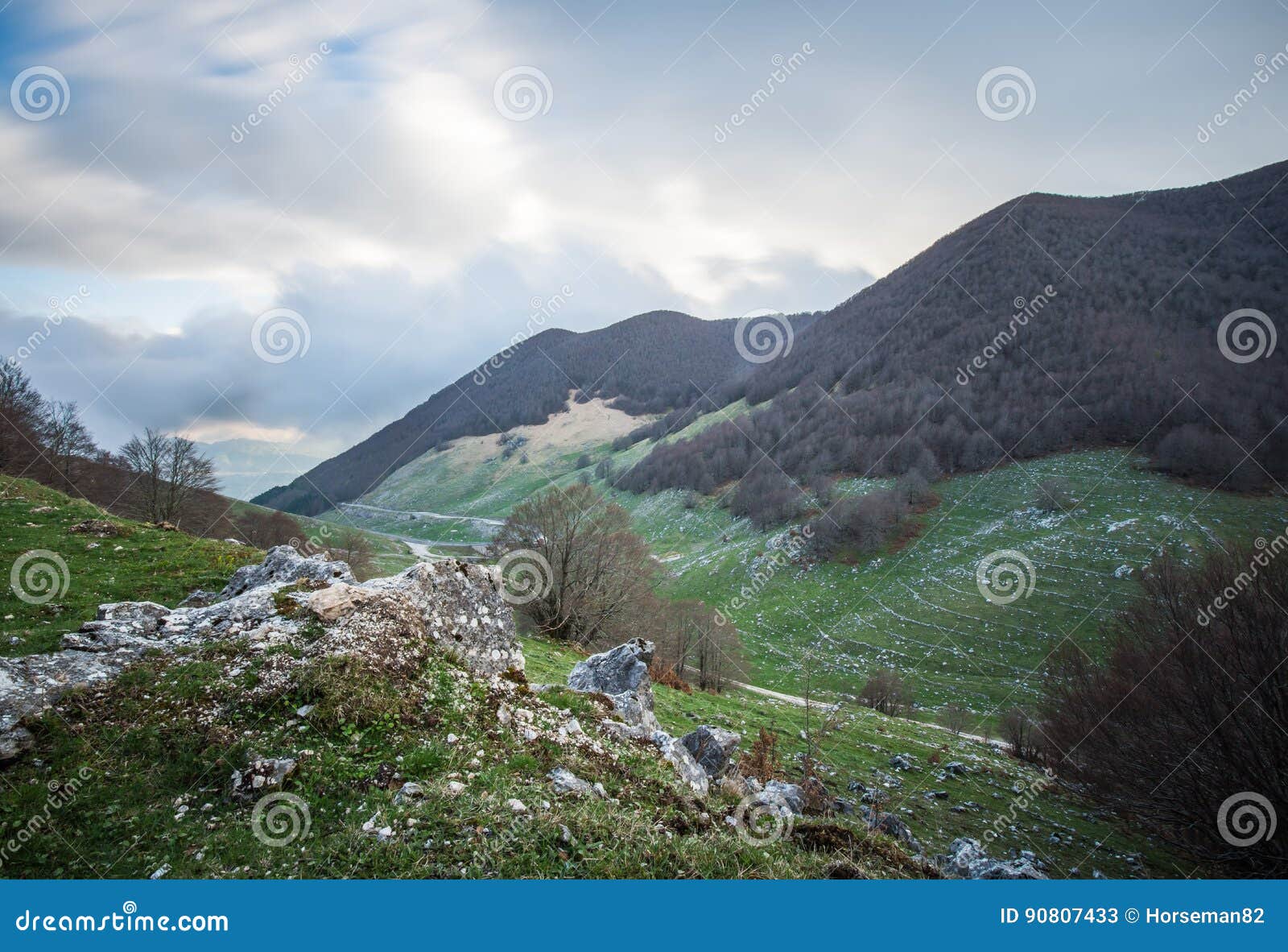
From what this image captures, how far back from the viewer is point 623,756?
8594 mm

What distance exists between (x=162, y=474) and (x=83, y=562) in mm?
30903

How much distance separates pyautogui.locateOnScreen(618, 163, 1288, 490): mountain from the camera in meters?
99.5

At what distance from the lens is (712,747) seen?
12.8 meters

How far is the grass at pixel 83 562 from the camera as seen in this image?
12.5 m

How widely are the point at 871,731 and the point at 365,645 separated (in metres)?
30.0

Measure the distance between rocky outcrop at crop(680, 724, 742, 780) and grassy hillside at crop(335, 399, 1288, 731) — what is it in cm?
3980

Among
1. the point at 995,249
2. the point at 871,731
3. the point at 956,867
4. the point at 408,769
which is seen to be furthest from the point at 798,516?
the point at 995,249
